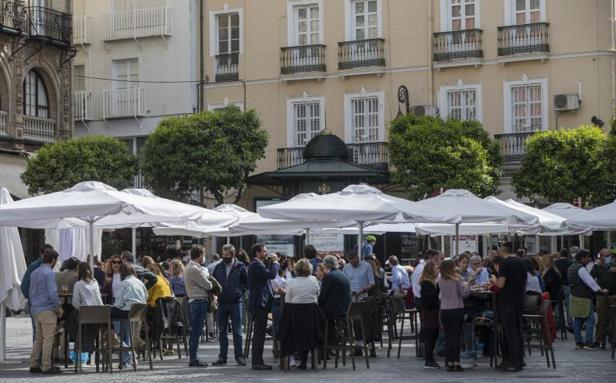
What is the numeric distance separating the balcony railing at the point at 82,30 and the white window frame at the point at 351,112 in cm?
1073

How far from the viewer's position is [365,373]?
801 inches

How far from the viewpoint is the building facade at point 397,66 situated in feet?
144

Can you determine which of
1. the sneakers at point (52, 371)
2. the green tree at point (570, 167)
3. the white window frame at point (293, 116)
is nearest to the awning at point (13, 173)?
the white window frame at point (293, 116)

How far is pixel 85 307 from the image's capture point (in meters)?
20.5

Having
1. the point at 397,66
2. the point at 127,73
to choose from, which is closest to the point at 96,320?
the point at 397,66

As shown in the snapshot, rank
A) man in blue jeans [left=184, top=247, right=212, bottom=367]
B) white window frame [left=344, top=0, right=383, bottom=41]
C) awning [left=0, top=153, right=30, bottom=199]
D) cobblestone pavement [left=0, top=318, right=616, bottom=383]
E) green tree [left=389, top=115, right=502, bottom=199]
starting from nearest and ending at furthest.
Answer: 1. cobblestone pavement [left=0, top=318, right=616, bottom=383]
2. man in blue jeans [left=184, top=247, right=212, bottom=367]
3. green tree [left=389, top=115, right=502, bottom=199]
4. awning [left=0, top=153, right=30, bottom=199]
5. white window frame [left=344, top=0, right=383, bottom=41]

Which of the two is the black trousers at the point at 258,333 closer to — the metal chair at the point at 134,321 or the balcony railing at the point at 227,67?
the metal chair at the point at 134,321

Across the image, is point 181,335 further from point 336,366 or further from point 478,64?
point 478,64

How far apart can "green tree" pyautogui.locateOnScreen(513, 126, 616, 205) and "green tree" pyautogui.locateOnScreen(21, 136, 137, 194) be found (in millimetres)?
12746

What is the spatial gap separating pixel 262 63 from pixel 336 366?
2865 cm

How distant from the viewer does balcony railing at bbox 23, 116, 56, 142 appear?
46.4 meters

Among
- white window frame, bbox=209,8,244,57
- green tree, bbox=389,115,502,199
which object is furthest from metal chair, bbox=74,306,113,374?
white window frame, bbox=209,8,244,57

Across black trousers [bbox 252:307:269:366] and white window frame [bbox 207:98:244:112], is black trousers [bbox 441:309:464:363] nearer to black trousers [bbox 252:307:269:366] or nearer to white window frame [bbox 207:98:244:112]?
black trousers [bbox 252:307:269:366]

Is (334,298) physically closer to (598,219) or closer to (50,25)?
(598,219)
